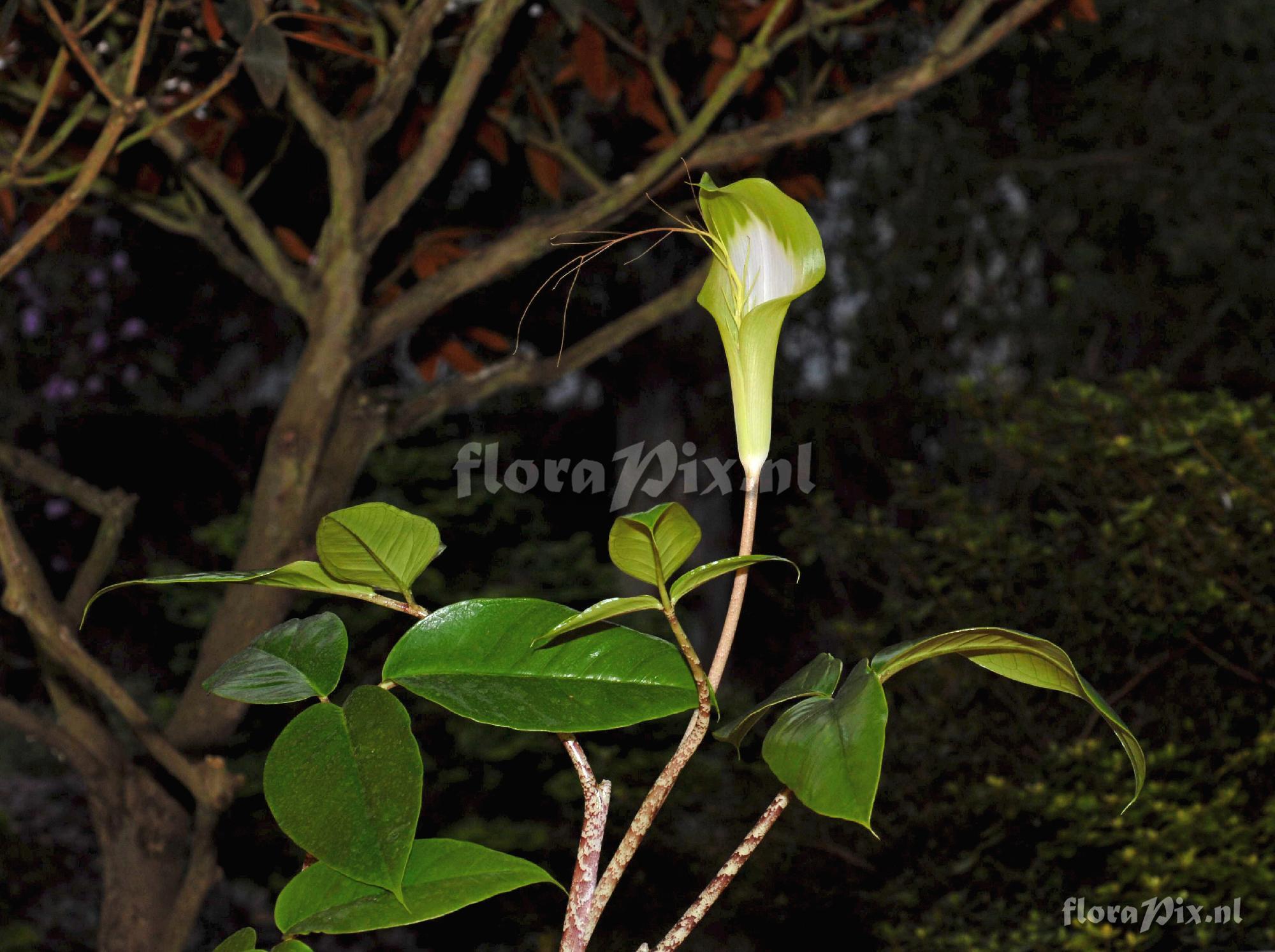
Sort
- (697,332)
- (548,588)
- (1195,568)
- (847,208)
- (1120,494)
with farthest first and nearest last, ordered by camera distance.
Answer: (847,208)
(697,332)
(548,588)
(1120,494)
(1195,568)

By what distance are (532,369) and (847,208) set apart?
7.92 feet

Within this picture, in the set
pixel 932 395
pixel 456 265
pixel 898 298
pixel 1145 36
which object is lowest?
pixel 932 395

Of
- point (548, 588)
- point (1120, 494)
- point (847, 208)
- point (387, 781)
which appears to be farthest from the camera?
point (847, 208)

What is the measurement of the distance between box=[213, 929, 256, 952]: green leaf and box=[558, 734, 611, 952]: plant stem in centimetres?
11

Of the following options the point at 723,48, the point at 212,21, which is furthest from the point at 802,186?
the point at 212,21

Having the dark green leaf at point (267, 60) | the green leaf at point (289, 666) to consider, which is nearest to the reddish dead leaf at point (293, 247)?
the dark green leaf at point (267, 60)

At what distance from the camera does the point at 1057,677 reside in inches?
14.9

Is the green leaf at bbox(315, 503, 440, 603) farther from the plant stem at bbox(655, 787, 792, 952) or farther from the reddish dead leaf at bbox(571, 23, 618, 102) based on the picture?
the reddish dead leaf at bbox(571, 23, 618, 102)

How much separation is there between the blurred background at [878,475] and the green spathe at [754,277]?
2.62 feet

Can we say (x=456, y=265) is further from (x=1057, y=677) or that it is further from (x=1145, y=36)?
(x=1145, y=36)

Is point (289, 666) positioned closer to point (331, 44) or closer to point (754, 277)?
point (754, 277)

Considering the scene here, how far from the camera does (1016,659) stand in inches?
15.3

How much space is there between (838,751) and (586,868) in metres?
0.10

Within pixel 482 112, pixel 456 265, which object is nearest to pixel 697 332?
pixel 482 112
